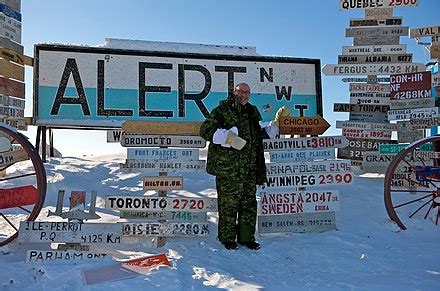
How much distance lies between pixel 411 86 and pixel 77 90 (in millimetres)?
6326

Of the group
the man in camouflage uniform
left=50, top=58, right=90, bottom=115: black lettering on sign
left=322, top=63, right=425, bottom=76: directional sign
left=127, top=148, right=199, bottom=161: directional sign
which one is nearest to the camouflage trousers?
the man in camouflage uniform

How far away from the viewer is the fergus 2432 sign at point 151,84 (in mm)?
9180

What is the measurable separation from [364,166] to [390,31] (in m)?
2.78

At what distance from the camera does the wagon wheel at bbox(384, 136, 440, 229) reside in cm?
565

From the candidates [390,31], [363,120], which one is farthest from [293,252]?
[390,31]

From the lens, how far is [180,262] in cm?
427

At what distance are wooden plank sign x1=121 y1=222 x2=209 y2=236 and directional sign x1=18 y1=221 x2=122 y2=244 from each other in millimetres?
270

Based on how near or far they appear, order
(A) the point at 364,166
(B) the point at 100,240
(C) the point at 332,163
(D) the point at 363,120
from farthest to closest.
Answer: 1. (D) the point at 363,120
2. (A) the point at 364,166
3. (C) the point at 332,163
4. (B) the point at 100,240

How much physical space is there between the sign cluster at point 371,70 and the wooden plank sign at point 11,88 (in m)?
5.37

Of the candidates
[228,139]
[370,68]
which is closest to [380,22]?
[370,68]

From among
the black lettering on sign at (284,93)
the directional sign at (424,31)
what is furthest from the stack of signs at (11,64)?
the directional sign at (424,31)

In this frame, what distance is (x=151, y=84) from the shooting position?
961 centimetres

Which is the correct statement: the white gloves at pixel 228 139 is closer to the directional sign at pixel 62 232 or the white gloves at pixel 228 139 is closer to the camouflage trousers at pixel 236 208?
the camouflage trousers at pixel 236 208

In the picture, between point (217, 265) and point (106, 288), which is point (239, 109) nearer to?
point (217, 265)
